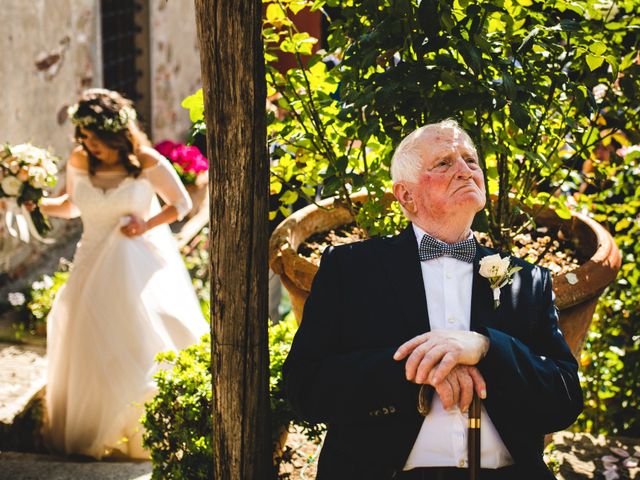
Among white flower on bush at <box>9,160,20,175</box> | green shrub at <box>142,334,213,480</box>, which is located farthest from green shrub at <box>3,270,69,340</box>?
green shrub at <box>142,334,213,480</box>

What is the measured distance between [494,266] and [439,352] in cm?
31

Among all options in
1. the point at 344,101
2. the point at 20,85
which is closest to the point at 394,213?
the point at 344,101

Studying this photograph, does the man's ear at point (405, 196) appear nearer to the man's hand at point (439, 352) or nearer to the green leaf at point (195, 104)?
the man's hand at point (439, 352)

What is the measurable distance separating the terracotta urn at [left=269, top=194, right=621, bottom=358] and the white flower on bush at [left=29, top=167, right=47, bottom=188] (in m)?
1.59

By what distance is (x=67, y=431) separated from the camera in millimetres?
4500

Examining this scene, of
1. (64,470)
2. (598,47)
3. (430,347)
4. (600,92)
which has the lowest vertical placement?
(64,470)

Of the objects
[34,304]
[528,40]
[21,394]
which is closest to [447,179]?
[528,40]

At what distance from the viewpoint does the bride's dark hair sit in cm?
437

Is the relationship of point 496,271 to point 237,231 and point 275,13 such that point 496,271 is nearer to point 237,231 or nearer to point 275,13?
point 237,231

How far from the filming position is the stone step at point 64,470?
3717 millimetres

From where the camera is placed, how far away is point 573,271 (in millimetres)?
3016

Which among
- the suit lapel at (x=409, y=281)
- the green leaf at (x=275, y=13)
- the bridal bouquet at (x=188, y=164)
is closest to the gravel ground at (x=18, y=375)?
the bridal bouquet at (x=188, y=164)

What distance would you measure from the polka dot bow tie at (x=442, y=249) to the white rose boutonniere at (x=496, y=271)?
0.20ft

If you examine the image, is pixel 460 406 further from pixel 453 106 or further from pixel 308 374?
pixel 453 106
